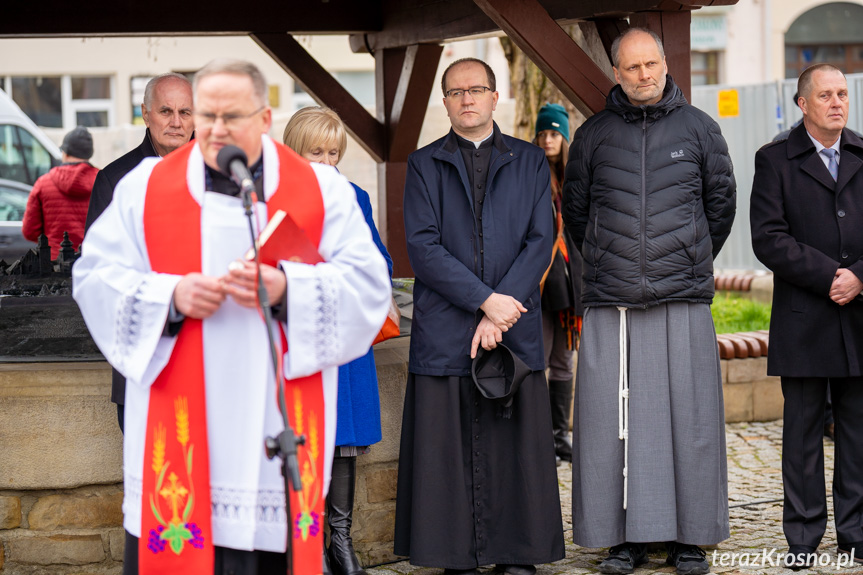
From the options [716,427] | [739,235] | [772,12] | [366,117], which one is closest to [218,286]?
[716,427]

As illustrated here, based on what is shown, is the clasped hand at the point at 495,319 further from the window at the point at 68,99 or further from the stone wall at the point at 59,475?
the window at the point at 68,99

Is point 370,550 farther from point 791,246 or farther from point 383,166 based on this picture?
point 383,166

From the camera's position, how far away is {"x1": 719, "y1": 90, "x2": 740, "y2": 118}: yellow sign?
1403 cm

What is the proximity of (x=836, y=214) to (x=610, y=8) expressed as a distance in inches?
52.5

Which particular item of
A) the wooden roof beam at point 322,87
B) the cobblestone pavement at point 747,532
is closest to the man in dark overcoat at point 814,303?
the cobblestone pavement at point 747,532

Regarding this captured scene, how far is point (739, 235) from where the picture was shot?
13836mm

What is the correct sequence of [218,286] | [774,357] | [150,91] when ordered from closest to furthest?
[218,286] → [150,91] → [774,357]

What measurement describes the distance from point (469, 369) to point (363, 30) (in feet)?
13.3

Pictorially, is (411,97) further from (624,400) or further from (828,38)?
(828,38)

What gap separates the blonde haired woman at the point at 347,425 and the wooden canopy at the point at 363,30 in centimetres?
140

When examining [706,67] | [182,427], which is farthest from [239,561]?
[706,67]

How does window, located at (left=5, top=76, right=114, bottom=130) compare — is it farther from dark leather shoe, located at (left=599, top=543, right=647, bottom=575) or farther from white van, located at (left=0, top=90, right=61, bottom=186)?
dark leather shoe, located at (left=599, top=543, right=647, bottom=575)

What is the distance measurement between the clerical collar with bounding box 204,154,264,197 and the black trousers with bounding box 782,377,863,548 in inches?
107

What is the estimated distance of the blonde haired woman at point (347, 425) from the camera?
451 centimetres
